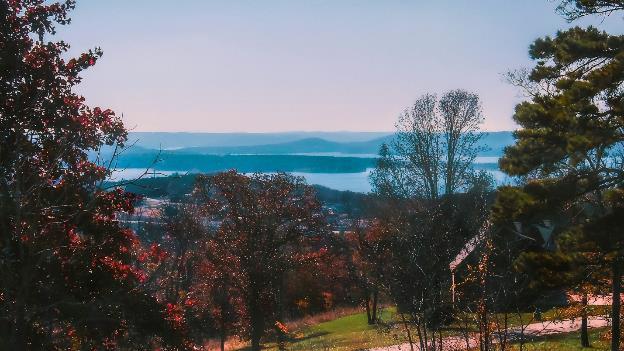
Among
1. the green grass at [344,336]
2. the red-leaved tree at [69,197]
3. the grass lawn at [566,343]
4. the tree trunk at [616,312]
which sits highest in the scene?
the red-leaved tree at [69,197]

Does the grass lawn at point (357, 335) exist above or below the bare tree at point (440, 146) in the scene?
below

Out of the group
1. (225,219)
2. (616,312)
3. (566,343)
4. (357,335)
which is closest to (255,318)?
(225,219)

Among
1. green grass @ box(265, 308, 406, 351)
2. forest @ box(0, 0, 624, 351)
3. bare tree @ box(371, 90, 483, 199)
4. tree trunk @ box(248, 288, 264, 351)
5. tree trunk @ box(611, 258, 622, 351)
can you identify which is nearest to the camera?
forest @ box(0, 0, 624, 351)

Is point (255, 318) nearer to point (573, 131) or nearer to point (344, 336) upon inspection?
point (344, 336)

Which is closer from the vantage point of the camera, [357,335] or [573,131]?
[573,131]

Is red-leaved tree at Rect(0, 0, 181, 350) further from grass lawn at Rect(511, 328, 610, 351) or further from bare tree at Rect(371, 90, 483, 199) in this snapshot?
bare tree at Rect(371, 90, 483, 199)

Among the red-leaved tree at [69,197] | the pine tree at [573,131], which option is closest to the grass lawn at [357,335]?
the pine tree at [573,131]

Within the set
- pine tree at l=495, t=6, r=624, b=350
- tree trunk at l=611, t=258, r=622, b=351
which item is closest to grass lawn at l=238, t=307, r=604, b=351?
tree trunk at l=611, t=258, r=622, b=351

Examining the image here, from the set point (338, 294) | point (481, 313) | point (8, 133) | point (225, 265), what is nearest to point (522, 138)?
point (481, 313)

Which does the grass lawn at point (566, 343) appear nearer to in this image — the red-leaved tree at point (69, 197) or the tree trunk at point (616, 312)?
the tree trunk at point (616, 312)

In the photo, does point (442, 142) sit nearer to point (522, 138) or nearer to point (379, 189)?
point (379, 189)

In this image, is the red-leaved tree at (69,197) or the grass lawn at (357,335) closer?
the red-leaved tree at (69,197)
